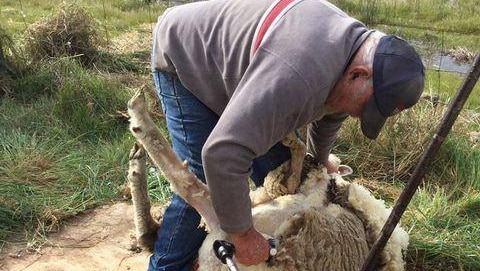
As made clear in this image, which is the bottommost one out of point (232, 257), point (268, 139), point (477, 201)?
point (477, 201)

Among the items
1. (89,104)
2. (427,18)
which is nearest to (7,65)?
(89,104)

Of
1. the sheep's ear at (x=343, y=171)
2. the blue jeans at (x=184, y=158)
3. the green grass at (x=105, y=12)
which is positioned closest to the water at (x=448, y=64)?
the green grass at (x=105, y=12)

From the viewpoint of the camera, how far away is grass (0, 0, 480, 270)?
327 cm

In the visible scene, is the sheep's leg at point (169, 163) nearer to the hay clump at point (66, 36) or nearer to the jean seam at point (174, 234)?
the jean seam at point (174, 234)

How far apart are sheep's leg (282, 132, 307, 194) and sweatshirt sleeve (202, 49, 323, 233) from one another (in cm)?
43

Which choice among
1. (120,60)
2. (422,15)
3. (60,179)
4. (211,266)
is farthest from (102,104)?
(422,15)

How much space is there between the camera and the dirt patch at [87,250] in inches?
124

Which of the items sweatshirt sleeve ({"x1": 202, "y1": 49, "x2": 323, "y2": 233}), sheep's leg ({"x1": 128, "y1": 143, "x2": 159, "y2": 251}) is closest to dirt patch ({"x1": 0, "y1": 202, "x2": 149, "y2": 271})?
sheep's leg ({"x1": 128, "y1": 143, "x2": 159, "y2": 251})

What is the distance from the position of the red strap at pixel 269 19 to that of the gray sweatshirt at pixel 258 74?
0.13ft

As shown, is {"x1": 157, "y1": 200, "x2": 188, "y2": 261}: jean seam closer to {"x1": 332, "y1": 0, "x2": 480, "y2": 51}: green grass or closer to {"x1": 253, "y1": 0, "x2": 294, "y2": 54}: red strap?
{"x1": 253, "y1": 0, "x2": 294, "y2": 54}: red strap

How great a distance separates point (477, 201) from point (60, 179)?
2.51 meters

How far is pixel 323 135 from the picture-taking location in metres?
2.62

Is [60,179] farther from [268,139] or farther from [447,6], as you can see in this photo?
[447,6]

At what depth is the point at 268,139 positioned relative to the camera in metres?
1.90
